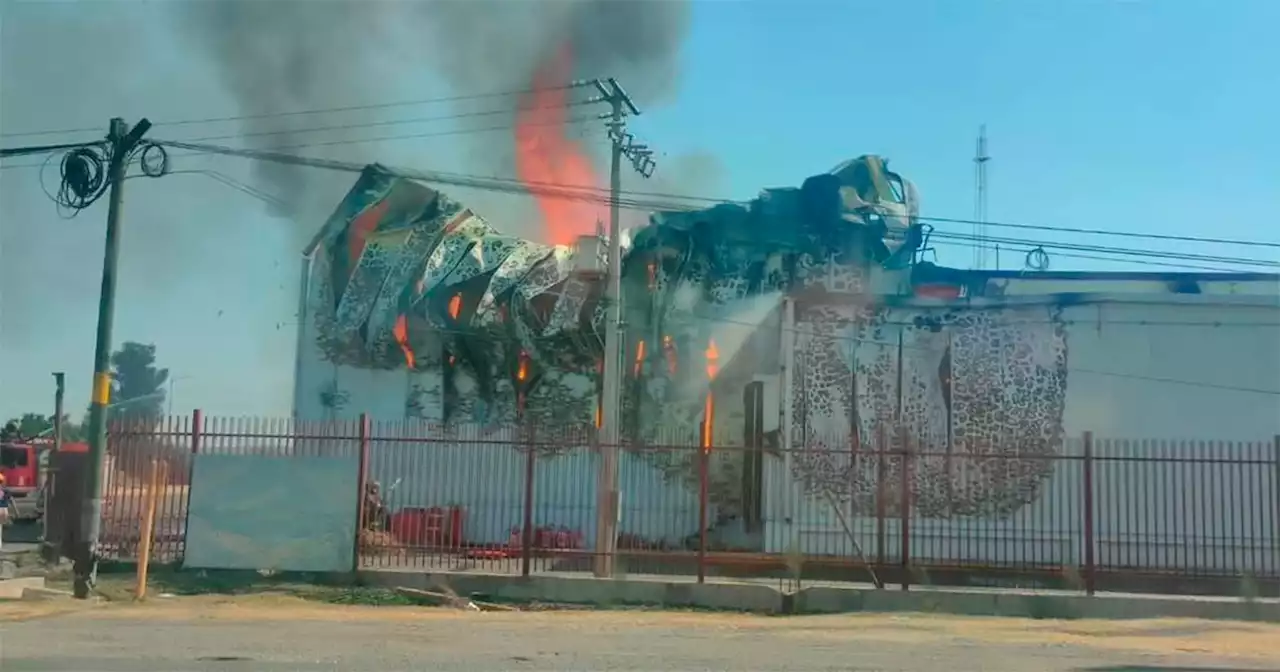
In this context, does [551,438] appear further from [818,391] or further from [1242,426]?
[1242,426]

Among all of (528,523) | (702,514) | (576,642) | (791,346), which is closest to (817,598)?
(702,514)

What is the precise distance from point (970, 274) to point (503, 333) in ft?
38.3

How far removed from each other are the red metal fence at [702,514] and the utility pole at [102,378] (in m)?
0.50

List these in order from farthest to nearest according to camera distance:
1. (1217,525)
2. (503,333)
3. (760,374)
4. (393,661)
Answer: (503,333) < (760,374) < (1217,525) < (393,661)

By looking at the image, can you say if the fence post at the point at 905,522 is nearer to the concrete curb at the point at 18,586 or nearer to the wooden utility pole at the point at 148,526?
the wooden utility pole at the point at 148,526

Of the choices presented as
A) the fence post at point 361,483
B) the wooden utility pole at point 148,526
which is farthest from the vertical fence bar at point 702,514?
the wooden utility pole at point 148,526

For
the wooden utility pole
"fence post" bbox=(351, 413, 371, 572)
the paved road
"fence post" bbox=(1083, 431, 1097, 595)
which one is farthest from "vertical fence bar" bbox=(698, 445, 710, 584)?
the wooden utility pole

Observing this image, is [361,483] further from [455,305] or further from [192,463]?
[455,305]

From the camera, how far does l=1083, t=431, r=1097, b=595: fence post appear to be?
48.4 feet

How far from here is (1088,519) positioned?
15.2m

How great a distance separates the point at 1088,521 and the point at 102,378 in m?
12.8

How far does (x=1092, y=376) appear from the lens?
23906 millimetres

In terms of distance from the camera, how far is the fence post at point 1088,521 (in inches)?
581

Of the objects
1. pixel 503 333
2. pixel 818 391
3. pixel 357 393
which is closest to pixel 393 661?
pixel 818 391
